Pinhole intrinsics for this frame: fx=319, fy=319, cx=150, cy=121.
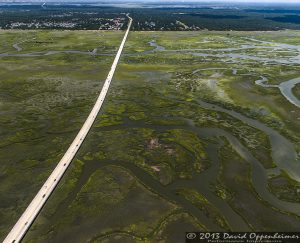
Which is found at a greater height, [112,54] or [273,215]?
[273,215]

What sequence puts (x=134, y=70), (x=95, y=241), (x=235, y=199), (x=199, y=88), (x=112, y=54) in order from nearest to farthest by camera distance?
(x=95, y=241), (x=235, y=199), (x=199, y=88), (x=134, y=70), (x=112, y=54)

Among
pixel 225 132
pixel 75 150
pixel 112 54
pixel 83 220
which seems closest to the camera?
pixel 83 220

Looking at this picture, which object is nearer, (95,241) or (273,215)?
(95,241)

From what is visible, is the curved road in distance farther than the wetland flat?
No

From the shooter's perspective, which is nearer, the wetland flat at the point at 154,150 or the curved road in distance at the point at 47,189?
the curved road in distance at the point at 47,189

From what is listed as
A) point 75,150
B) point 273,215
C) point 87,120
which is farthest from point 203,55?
point 273,215

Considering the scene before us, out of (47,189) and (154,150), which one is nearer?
(47,189)

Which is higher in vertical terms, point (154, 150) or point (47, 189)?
point (47, 189)

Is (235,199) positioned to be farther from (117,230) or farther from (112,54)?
(112,54)
